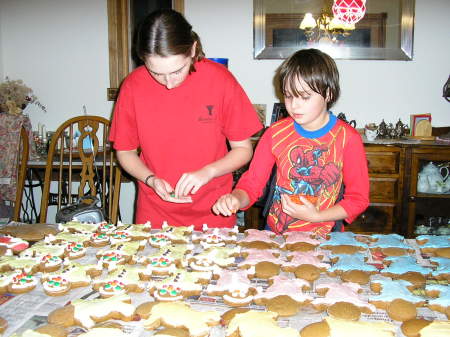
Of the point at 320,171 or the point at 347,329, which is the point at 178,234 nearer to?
the point at 320,171

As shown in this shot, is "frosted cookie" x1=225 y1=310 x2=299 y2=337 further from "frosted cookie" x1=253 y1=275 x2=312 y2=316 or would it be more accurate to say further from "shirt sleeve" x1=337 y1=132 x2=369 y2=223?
"shirt sleeve" x1=337 y1=132 x2=369 y2=223

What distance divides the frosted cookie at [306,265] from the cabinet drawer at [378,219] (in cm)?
221

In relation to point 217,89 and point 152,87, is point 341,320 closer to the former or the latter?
point 217,89

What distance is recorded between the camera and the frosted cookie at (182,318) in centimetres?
93

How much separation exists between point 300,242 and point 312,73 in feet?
1.99

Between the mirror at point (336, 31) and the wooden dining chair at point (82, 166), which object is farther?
the mirror at point (336, 31)

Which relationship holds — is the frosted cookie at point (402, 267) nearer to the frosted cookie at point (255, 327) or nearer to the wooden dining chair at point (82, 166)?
the frosted cookie at point (255, 327)

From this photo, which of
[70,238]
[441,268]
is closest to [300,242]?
A: [441,268]

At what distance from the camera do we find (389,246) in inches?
55.0

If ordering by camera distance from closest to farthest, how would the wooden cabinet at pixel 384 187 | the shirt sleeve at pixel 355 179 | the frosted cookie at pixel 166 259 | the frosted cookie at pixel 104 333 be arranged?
the frosted cookie at pixel 104 333 < the frosted cookie at pixel 166 259 < the shirt sleeve at pixel 355 179 < the wooden cabinet at pixel 384 187

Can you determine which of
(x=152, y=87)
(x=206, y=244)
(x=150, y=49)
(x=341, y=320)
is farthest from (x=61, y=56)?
(x=341, y=320)

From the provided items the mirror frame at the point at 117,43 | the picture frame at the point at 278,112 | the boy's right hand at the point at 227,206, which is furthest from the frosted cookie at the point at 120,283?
the mirror frame at the point at 117,43

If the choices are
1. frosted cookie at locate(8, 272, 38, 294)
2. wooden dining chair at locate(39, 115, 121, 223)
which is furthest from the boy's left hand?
wooden dining chair at locate(39, 115, 121, 223)

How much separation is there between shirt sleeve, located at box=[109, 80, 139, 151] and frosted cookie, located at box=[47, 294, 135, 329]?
2.96 ft
